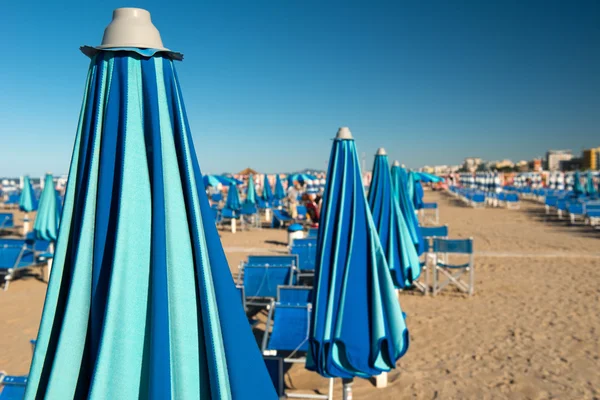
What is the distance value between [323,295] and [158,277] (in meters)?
1.93

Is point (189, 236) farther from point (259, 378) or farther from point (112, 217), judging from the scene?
point (259, 378)

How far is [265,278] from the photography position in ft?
19.0

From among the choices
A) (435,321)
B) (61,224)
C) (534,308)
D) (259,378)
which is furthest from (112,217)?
(534,308)

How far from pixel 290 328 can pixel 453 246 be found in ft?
11.6

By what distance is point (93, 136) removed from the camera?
130 centimetres

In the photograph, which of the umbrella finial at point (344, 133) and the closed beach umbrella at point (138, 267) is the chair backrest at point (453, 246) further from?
the closed beach umbrella at point (138, 267)

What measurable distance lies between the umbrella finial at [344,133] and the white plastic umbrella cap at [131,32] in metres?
2.04

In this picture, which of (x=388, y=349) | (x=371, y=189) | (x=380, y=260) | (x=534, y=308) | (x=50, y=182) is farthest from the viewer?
(x=50, y=182)

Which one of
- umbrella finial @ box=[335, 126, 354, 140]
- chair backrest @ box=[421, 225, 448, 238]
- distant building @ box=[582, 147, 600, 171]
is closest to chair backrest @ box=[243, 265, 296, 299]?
umbrella finial @ box=[335, 126, 354, 140]

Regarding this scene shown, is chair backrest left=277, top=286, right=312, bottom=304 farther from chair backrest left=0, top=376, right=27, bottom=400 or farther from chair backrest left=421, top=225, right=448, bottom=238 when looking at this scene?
chair backrest left=421, top=225, right=448, bottom=238

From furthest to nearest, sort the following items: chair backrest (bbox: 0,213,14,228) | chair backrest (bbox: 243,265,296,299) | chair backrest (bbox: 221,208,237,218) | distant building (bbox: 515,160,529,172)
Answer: distant building (bbox: 515,160,529,172)
chair backrest (bbox: 221,208,237,218)
chair backrest (bbox: 0,213,14,228)
chair backrest (bbox: 243,265,296,299)

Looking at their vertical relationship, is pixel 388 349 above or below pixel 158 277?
below

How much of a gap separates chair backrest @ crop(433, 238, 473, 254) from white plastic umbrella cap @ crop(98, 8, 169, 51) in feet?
20.0

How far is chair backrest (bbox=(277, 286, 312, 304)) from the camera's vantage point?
504 cm
